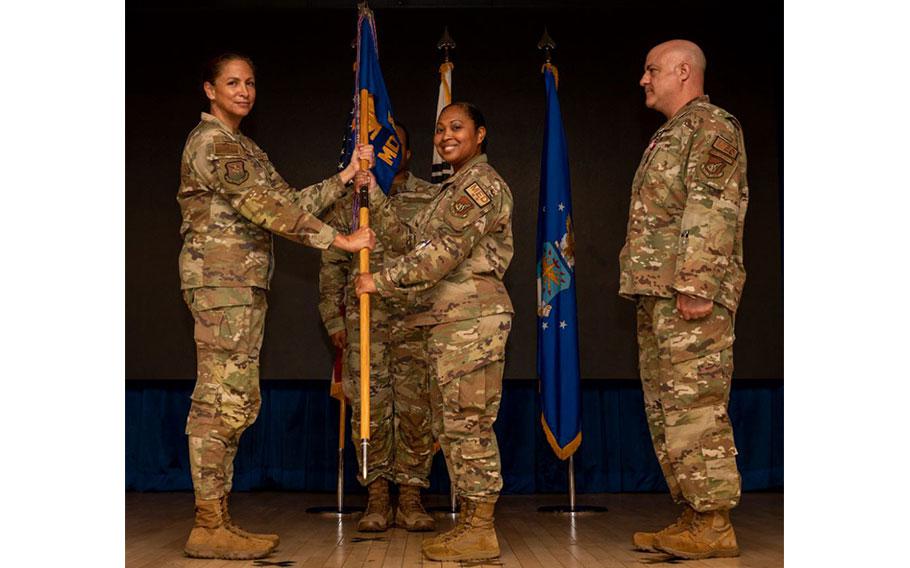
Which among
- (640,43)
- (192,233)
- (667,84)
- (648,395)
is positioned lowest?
(648,395)

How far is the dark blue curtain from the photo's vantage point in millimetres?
6172

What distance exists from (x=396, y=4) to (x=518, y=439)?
295cm

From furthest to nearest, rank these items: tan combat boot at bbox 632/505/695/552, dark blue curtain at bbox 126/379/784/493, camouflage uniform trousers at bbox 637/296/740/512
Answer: dark blue curtain at bbox 126/379/784/493, tan combat boot at bbox 632/505/695/552, camouflage uniform trousers at bbox 637/296/740/512

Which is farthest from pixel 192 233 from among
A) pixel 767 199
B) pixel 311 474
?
pixel 767 199

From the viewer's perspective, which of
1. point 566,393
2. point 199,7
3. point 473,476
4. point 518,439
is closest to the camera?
point 473,476

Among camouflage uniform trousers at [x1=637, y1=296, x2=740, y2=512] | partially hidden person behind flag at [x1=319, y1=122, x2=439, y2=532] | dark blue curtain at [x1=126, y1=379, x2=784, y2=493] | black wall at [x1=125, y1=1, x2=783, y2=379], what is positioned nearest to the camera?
camouflage uniform trousers at [x1=637, y1=296, x2=740, y2=512]

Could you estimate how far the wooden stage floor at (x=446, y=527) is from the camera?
3.75 m

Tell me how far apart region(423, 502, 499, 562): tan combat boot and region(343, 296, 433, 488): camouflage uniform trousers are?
0.90 meters

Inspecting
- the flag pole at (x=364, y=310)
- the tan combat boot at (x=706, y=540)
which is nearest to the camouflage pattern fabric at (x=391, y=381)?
the flag pole at (x=364, y=310)

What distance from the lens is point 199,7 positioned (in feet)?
22.7

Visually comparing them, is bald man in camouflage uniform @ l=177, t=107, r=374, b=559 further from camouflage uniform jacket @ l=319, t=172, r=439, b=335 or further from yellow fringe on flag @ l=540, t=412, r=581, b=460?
yellow fringe on flag @ l=540, t=412, r=581, b=460

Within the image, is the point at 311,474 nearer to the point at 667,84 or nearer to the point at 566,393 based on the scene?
the point at 566,393

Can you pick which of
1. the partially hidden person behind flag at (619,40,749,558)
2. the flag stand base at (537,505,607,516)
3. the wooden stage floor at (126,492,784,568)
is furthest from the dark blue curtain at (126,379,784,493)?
the partially hidden person behind flag at (619,40,749,558)

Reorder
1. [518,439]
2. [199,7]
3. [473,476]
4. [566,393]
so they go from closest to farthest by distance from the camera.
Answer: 1. [473,476]
2. [566,393]
3. [518,439]
4. [199,7]
